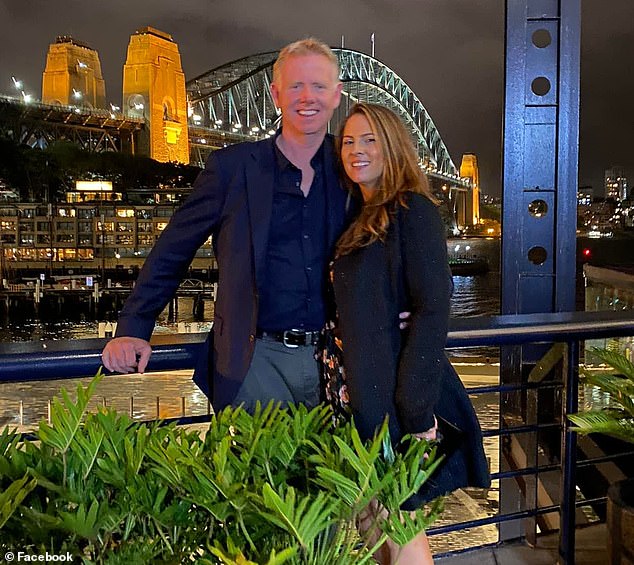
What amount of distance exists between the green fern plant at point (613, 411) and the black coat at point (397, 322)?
0.70m

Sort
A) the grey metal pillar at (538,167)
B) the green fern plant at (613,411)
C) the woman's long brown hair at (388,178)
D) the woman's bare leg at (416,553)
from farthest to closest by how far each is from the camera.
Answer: the grey metal pillar at (538,167) < the green fern plant at (613,411) < the woman's long brown hair at (388,178) < the woman's bare leg at (416,553)

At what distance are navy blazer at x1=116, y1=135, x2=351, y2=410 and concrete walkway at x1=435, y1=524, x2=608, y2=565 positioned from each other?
958 millimetres

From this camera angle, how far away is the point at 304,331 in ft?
4.62

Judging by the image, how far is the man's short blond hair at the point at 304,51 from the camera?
4.53ft

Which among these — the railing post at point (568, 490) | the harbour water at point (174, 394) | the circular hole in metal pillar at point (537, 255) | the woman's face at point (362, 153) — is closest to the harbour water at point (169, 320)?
the harbour water at point (174, 394)

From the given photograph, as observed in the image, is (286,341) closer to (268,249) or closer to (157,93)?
(268,249)

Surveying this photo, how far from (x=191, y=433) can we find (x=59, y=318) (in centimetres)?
3810

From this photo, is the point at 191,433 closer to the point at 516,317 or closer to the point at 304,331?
the point at 304,331

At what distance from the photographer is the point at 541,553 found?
81.4 inches

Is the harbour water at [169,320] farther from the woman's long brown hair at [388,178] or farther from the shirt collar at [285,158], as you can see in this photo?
the woman's long brown hair at [388,178]

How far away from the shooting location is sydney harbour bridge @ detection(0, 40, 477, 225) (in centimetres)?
3931

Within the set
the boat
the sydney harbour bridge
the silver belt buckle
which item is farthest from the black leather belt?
the boat

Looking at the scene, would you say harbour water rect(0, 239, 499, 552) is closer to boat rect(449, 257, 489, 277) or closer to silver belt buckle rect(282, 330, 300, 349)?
silver belt buckle rect(282, 330, 300, 349)

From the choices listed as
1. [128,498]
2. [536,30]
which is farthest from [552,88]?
[128,498]
